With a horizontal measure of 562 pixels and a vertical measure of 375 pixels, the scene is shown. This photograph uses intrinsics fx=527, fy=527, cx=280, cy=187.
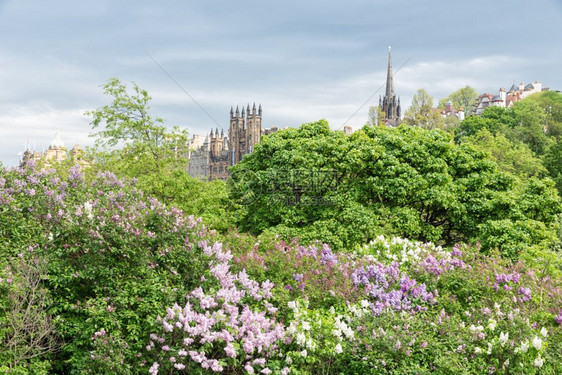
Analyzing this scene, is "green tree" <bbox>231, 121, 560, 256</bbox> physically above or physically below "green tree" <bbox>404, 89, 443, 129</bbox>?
below

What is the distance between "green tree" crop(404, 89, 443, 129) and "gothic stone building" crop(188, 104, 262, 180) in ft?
153

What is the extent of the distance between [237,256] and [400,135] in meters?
15.6

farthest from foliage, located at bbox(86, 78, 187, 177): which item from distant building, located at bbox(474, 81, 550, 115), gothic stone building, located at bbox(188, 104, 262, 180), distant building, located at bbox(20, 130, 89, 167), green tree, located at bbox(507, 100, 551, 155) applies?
distant building, located at bbox(474, 81, 550, 115)

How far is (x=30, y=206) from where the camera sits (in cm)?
983

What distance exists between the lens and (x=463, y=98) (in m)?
120

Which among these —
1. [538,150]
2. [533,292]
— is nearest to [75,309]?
[533,292]

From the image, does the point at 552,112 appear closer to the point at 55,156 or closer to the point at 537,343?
the point at 55,156

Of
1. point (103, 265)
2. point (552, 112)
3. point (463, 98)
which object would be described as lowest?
point (103, 265)

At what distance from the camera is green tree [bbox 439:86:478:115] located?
4657 inches

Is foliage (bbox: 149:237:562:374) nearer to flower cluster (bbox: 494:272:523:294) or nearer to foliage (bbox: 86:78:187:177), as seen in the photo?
flower cluster (bbox: 494:272:523:294)

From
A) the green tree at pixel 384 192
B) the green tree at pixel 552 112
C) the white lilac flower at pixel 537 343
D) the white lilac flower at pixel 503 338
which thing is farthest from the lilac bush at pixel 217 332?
the green tree at pixel 552 112

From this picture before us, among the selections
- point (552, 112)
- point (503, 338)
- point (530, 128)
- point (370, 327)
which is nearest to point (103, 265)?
point (370, 327)

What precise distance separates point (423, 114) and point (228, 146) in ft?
215

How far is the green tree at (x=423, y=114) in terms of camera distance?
64.8 meters
